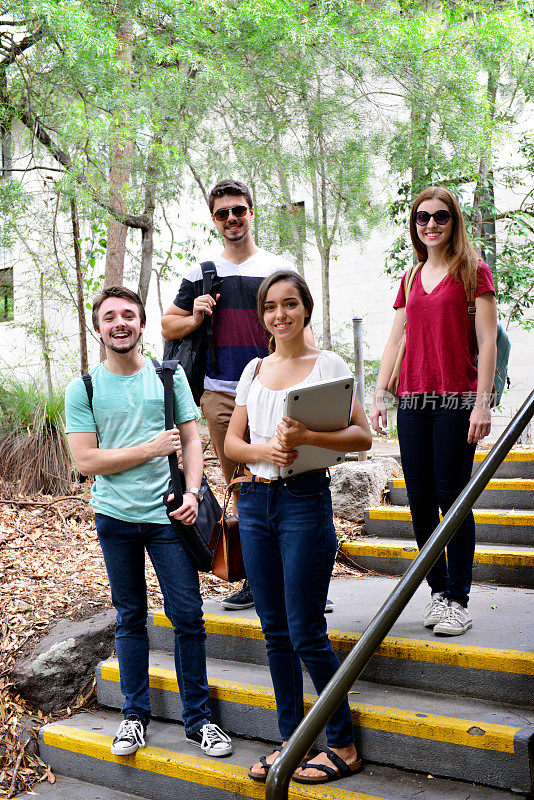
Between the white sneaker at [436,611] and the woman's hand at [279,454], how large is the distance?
3.82ft

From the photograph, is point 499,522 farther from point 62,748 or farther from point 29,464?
point 29,464

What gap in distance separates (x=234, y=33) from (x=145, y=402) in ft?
16.7

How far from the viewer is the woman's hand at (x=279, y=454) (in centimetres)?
248

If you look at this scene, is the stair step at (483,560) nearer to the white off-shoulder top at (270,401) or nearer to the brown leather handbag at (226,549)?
the brown leather handbag at (226,549)

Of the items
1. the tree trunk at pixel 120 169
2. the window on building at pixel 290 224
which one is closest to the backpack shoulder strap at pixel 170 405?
the tree trunk at pixel 120 169

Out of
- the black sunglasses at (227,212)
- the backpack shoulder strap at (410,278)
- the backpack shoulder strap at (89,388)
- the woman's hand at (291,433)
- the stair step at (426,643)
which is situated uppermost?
the black sunglasses at (227,212)

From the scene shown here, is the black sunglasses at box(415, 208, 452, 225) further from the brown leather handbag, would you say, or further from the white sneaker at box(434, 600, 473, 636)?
the white sneaker at box(434, 600, 473, 636)

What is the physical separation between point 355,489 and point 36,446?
2670 millimetres

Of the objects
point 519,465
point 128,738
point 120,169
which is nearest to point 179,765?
point 128,738

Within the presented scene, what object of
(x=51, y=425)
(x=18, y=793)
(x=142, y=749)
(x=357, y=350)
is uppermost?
(x=357, y=350)

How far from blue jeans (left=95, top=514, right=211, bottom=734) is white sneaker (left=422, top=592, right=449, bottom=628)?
3.13ft

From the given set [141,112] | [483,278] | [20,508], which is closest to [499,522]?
[483,278]

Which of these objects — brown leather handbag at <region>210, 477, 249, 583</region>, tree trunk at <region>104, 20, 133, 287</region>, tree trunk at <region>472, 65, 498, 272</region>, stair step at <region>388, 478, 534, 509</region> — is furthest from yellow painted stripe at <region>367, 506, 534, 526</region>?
tree trunk at <region>472, 65, 498, 272</region>

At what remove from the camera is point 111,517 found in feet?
9.79
